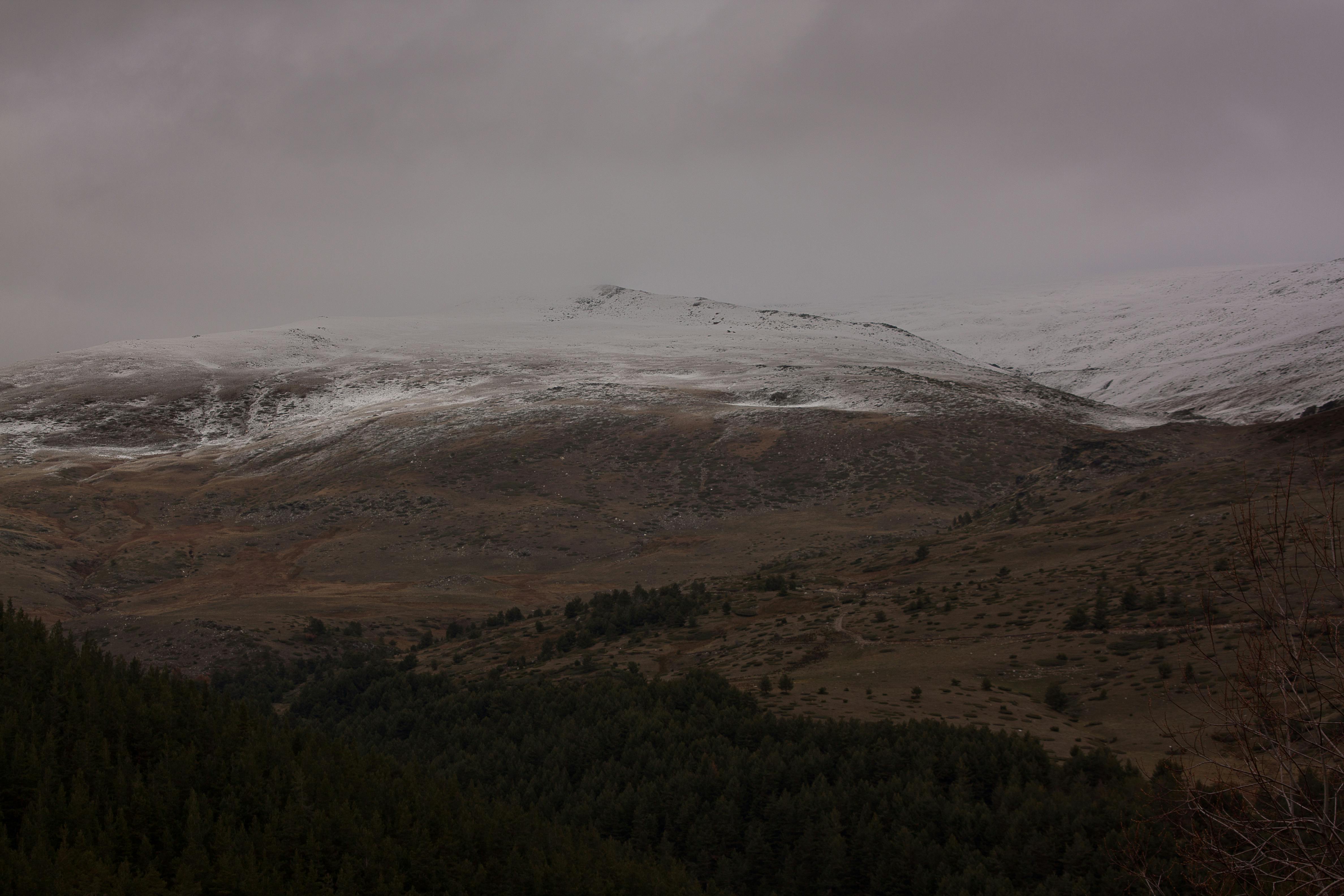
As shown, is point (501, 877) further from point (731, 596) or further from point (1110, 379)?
point (1110, 379)

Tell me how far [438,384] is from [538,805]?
107 meters

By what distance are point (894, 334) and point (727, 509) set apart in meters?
121

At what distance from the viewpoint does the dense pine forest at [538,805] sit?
17.5 meters

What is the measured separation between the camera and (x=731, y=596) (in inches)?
1900

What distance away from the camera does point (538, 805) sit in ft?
84.4

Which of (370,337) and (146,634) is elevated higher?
(370,337)

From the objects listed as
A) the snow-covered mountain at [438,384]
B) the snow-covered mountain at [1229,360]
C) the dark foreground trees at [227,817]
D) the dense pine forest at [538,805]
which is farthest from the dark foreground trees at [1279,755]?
the snow-covered mountain at [1229,360]

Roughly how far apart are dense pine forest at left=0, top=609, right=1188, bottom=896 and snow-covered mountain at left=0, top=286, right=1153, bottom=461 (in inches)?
2710

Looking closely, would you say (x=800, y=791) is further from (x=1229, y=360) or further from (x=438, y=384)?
(x=1229, y=360)

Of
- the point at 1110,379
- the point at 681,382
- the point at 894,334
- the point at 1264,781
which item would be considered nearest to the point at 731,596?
the point at 1264,781

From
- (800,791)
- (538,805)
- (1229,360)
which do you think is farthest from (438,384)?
(1229,360)

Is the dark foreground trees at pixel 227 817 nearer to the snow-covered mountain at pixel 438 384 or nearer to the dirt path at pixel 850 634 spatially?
the dirt path at pixel 850 634

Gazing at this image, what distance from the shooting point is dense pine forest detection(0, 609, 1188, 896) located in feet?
57.6

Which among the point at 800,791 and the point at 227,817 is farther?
the point at 800,791
